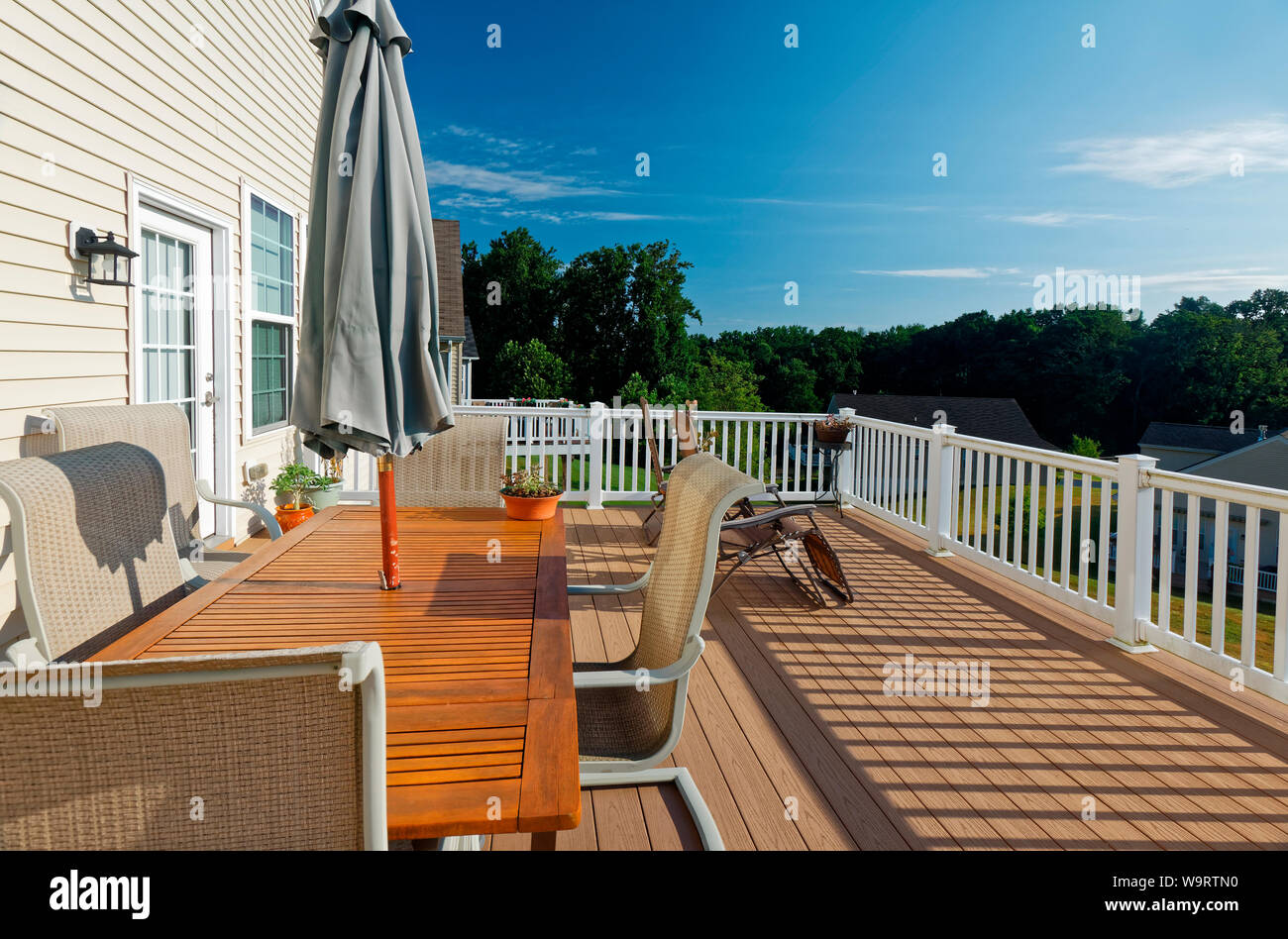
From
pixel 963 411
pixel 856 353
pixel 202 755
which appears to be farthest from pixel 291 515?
pixel 856 353

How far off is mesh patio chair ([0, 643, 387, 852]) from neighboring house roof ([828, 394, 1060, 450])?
126ft

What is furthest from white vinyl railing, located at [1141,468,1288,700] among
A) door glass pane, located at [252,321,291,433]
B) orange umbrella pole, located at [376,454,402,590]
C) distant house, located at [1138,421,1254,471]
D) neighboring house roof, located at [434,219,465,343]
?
distant house, located at [1138,421,1254,471]

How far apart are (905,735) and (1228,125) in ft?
143

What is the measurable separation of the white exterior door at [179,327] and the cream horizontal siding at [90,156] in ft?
0.59

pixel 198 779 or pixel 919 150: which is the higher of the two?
pixel 919 150

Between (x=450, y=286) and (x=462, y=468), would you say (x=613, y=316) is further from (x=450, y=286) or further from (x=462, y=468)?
(x=462, y=468)

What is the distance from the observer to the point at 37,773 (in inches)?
27.3

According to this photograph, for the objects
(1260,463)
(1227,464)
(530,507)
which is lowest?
(1227,464)

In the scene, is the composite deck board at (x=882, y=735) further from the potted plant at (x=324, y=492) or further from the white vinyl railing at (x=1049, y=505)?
the potted plant at (x=324, y=492)

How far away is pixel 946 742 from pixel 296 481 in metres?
4.84

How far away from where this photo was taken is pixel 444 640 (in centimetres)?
162

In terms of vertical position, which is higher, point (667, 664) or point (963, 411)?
point (963, 411)
